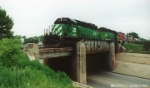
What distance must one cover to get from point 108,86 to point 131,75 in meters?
6.90

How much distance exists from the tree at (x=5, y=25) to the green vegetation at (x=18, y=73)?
19.1 metres

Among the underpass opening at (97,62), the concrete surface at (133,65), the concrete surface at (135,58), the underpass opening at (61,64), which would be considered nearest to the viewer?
the underpass opening at (61,64)

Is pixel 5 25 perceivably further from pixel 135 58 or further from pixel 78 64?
pixel 135 58

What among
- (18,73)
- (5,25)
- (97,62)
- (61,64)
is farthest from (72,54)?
(5,25)

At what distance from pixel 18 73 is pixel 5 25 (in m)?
23.9

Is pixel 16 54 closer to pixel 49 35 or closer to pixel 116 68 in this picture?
pixel 49 35

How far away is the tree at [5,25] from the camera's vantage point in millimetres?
28484

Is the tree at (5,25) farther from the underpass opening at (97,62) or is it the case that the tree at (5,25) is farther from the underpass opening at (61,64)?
the underpass opening at (97,62)

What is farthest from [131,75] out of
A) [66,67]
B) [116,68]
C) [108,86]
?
[66,67]

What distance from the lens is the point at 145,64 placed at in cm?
2569

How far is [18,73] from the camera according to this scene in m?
7.88

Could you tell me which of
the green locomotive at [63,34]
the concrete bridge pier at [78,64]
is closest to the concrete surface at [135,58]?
the concrete bridge pier at [78,64]

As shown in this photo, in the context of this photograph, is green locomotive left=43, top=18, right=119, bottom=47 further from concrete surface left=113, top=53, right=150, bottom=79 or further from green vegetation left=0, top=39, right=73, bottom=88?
concrete surface left=113, top=53, right=150, bottom=79

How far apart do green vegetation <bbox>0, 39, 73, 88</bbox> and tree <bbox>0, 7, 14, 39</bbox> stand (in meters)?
19.1
